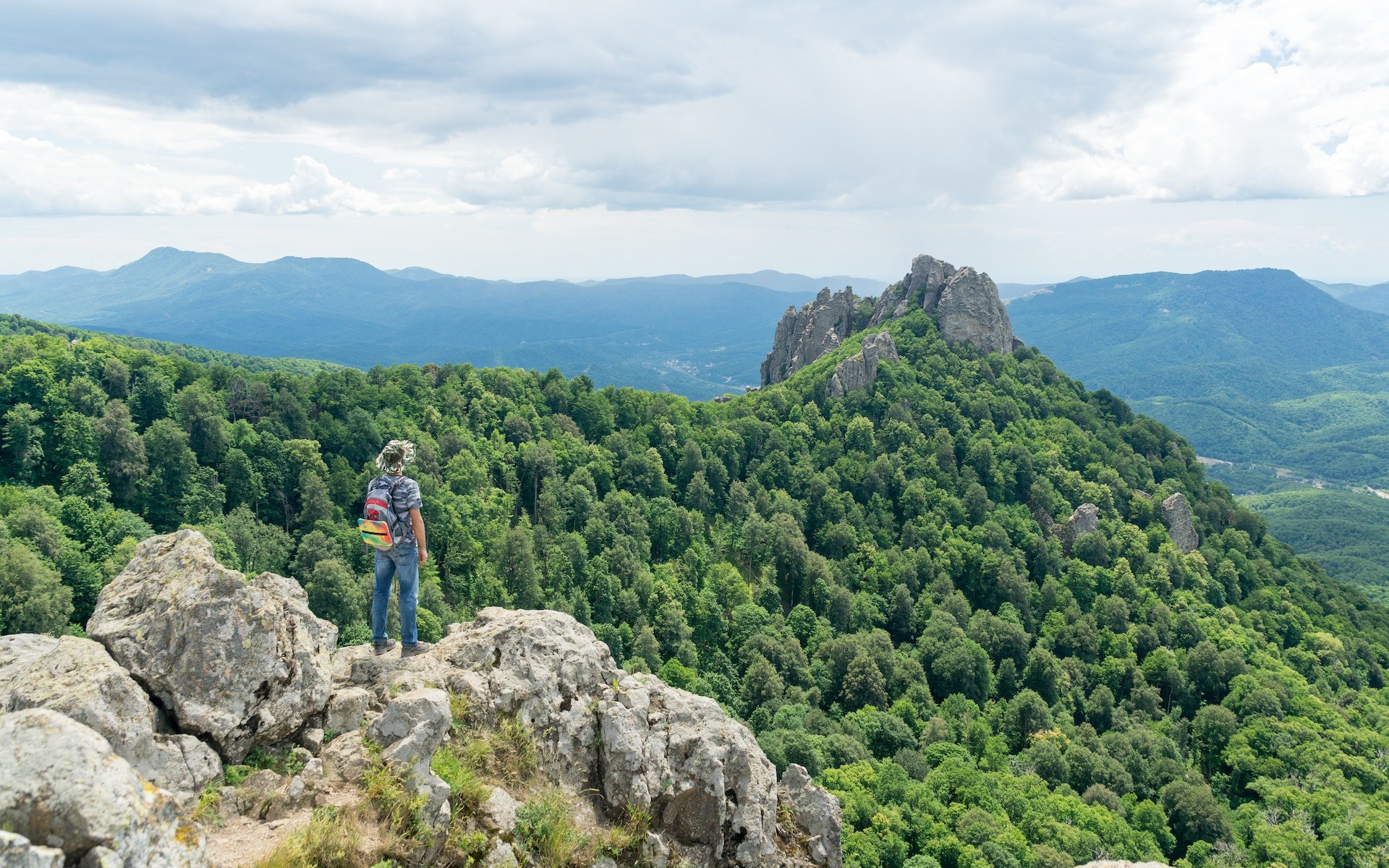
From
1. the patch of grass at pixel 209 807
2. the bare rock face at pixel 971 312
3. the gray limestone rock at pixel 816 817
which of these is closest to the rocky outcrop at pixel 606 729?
the gray limestone rock at pixel 816 817

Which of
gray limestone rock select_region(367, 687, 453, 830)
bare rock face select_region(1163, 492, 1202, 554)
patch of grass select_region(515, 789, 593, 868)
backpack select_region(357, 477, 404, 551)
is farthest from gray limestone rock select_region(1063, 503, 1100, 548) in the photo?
gray limestone rock select_region(367, 687, 453, 830)

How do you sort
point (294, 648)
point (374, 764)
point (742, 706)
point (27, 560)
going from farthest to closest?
point (742, 706) < point (27, 560) < point (294, 648) < point (374, 764)

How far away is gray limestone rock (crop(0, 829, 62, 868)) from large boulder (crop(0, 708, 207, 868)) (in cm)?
26

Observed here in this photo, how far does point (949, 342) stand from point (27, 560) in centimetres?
10019

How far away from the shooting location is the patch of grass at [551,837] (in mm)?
11859

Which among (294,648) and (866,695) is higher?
(294,648)

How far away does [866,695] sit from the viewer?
56.9m

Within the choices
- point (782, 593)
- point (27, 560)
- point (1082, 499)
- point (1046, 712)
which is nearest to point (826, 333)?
point (1082, 499)

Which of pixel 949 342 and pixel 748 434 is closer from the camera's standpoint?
pixel 748 434

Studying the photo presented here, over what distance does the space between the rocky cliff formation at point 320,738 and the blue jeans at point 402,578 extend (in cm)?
88

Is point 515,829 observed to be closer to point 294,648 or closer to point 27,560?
point 294,648

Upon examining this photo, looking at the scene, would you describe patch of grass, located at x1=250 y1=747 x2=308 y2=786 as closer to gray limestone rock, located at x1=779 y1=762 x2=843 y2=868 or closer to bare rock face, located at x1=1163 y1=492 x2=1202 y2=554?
gray limestone rock, located at x1=779 y1=762 x2=843 y2=868

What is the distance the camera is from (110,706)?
10.4 metres

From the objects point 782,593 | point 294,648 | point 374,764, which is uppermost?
point 294,648
